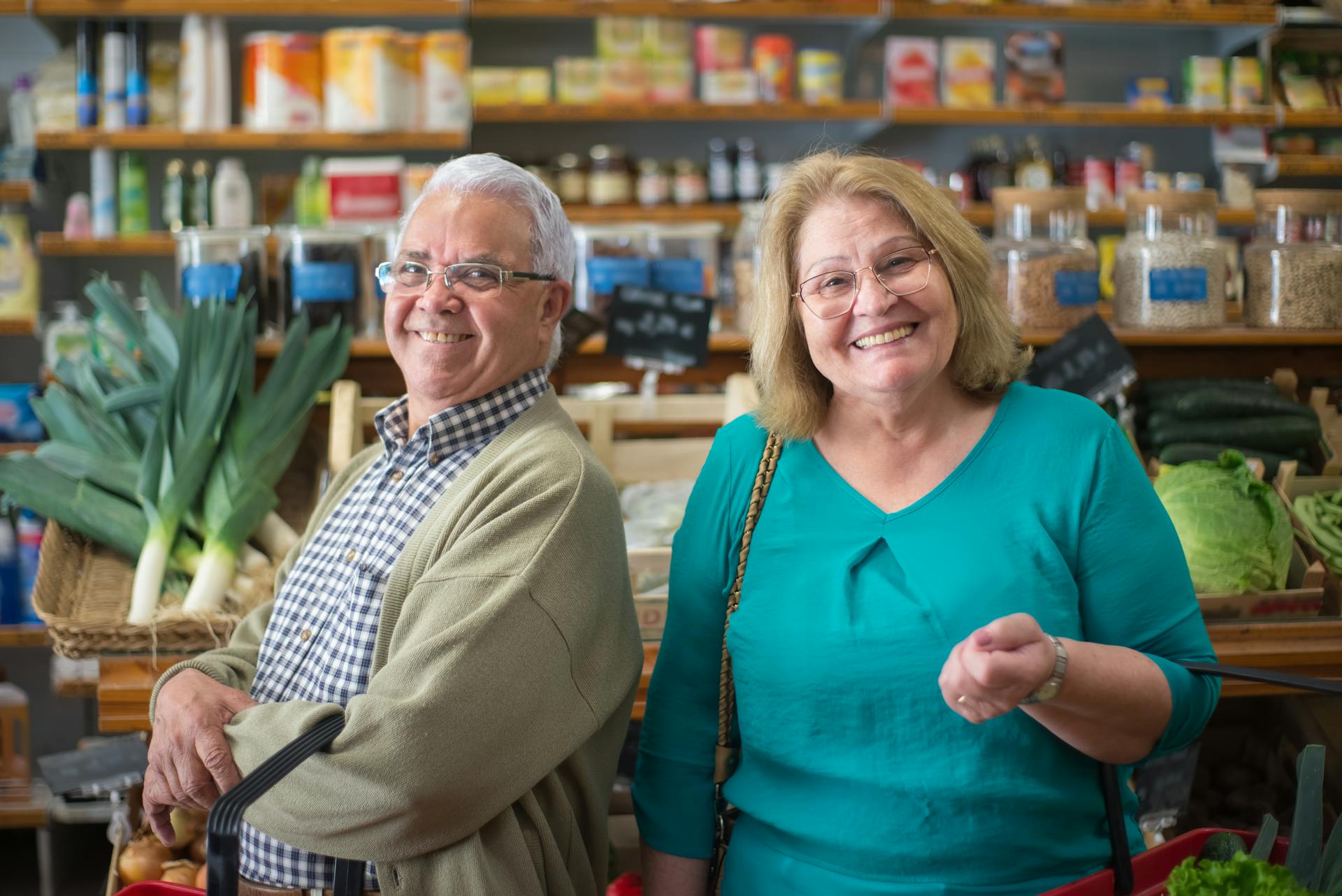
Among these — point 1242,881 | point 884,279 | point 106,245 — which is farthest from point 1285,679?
point 106,245

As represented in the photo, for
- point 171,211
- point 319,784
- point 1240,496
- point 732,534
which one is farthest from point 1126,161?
point 319,784

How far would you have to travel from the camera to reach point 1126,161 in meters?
4.58

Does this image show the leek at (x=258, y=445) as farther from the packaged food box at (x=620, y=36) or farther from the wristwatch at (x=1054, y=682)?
the packaged food box at (x=620, y=36)

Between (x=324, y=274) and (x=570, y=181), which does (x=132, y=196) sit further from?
(x=324, y=274)

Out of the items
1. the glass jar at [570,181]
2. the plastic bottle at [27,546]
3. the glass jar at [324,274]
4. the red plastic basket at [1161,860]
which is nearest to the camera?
the red plastic basket at [1161,860]

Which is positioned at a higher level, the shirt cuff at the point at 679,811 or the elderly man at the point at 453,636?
the elderly man at the point at 453,636

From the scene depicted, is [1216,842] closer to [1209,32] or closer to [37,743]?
[37,743]

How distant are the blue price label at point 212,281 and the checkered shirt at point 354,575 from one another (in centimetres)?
84

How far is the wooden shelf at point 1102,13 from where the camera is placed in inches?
164

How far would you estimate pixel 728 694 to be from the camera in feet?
4.68

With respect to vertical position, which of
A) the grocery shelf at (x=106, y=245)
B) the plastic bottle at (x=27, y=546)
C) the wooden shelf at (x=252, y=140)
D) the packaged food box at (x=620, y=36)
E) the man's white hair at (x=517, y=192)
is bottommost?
the plastic bottle at (x=27, y=546)

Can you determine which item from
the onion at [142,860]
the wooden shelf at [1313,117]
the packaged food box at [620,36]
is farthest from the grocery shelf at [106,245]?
the wooden shelf at [1313,117]

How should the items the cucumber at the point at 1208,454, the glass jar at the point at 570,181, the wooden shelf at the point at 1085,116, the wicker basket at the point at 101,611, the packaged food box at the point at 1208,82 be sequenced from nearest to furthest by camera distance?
the wicker basket at the point at 101,611 < the cucumber at the point at 1208,454 < the wooden shelf at the point at 1085,116 < the glass jar at the point at 570,181 < the packaged food box at the point at 1208,82

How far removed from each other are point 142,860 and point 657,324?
1230mm
